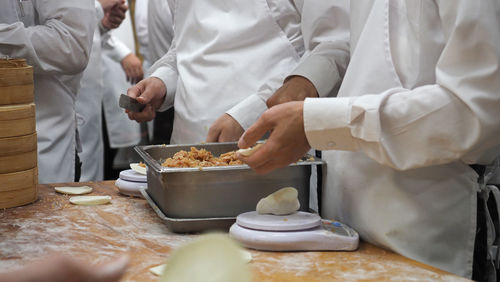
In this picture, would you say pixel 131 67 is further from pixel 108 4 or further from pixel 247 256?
pixel 247 256

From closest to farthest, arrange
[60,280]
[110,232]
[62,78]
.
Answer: [60,280]
[110,232]
[62,78]

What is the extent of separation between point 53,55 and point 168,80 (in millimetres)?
473

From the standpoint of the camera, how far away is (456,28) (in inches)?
48.0

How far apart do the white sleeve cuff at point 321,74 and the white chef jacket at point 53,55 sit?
109 cm

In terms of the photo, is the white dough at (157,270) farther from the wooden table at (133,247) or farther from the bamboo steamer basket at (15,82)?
the bamboo steamer basket at (15,82)

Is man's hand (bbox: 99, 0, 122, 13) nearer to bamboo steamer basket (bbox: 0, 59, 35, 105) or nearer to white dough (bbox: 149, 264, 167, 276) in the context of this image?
bamboo steamer basket (bbox: 0, 59, 35, 105)

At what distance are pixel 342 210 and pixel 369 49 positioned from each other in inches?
15.3

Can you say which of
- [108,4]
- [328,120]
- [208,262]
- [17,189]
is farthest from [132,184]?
[108,4]

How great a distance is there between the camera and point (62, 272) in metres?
0.56

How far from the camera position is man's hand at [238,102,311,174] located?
4.47ft

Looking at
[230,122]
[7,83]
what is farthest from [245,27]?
[7,83]

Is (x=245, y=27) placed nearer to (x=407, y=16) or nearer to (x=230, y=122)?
(x=230, y=122)

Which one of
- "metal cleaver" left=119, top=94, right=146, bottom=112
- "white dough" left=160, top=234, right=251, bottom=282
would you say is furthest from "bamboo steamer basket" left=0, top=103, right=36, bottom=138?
"white dough" left=160, top=234, right=251, bottom=282

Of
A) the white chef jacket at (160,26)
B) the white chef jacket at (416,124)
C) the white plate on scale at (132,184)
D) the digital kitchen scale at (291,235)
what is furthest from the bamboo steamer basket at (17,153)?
the white chef jacket at (160,26)
